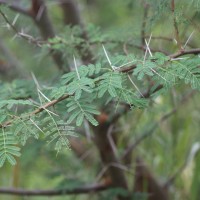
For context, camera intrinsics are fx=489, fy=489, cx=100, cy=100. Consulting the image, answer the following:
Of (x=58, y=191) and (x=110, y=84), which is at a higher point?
(x=110, y=84)

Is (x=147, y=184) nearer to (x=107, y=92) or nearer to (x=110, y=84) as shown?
(x=107, y=92)

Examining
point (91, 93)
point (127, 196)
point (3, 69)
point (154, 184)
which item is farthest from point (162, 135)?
point (91, 93)

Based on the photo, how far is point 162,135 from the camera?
2.64 meters

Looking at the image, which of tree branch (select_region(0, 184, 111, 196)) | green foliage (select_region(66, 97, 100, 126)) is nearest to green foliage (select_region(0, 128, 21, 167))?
green foliage (select_region(66, 97, 100, 126))

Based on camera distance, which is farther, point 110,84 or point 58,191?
point 58,191

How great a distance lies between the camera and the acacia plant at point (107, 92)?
3.76 ft

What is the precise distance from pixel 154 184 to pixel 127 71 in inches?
48.8

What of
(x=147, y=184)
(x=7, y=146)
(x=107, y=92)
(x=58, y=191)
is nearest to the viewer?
(x=7, y=146)

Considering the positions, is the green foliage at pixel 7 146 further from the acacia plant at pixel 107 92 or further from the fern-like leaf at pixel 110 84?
the fern-like leaf at pixel 110 84

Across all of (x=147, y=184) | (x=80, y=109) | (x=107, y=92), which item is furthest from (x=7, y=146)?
(x=147, y=184)

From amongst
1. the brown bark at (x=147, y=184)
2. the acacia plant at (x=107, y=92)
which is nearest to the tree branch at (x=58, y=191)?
the acacia plant at (x=107, y=92)

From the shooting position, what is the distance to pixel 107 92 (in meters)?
1.33

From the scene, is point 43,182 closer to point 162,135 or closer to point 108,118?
point 162,135

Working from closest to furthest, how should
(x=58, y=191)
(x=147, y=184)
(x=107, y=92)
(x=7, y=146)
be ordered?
(x=7, y=146), (x=107, y=92), (x=58, y=191), (x=147, y=184)
